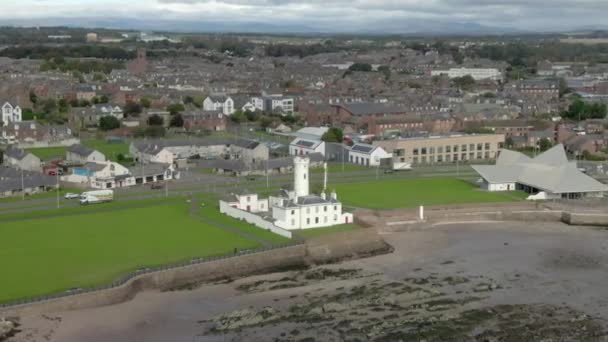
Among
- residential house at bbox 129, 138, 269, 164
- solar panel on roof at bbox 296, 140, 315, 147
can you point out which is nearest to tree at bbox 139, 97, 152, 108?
residential house at bbox 129, 138, 269, 164

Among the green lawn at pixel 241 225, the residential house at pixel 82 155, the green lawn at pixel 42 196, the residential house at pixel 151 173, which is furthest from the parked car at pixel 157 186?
the residential house at pixel 82 155

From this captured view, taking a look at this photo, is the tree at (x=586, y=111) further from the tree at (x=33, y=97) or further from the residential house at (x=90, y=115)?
the tree at (x=33, y=97)

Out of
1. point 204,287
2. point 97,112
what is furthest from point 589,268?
point 97,112

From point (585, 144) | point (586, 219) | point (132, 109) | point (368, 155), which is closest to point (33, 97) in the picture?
point (132, 109)

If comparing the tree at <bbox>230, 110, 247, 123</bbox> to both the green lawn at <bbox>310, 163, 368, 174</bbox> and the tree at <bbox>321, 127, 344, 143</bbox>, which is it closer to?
the tree at <bbox>321, 127, 344, 143</bbox>

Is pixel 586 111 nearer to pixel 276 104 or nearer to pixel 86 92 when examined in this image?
pixel 276 104
